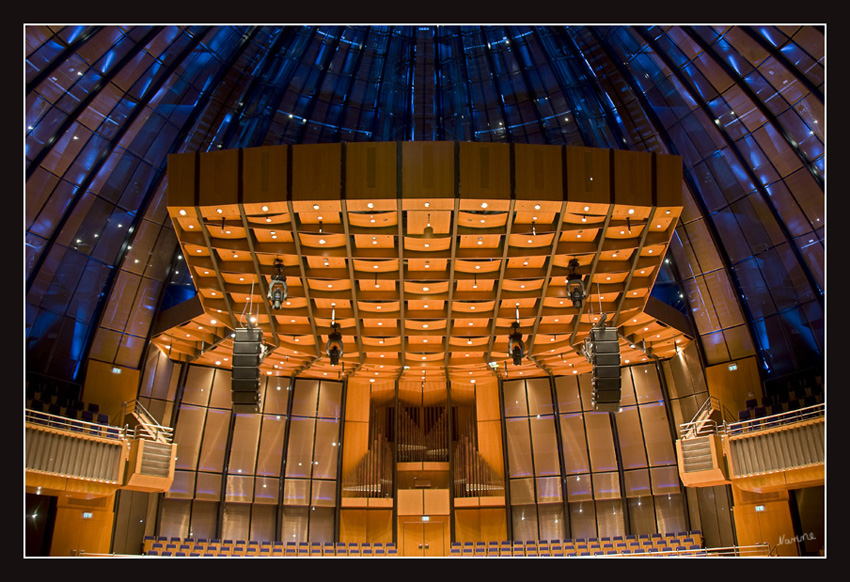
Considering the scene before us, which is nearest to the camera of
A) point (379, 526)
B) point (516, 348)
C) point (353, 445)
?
point (516, 348)

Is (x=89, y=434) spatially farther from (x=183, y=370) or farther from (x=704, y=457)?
(x=704, y=457)

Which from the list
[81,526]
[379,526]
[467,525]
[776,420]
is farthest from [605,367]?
[81,526]

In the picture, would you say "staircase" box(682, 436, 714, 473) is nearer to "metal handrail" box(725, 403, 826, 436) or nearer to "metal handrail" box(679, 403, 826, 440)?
"metal handrail" box(679, 403, 826, 440)

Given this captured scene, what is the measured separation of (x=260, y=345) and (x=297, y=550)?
1016 centimetres

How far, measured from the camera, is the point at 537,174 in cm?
1261

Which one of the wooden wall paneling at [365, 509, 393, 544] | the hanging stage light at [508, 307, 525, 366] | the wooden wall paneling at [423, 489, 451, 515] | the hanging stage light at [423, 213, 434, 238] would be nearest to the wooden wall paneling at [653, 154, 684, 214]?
the hanging stage light at [423, 213, 434, 238]

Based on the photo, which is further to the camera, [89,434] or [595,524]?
[595,524]

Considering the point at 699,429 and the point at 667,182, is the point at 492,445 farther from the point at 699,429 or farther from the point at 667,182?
the point at 667,182

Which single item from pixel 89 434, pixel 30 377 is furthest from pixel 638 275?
pixel 30 377

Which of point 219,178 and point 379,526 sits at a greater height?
point 219,178

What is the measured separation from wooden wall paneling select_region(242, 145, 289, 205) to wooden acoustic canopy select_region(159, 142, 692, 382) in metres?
0.03

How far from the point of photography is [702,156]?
19.8 metres

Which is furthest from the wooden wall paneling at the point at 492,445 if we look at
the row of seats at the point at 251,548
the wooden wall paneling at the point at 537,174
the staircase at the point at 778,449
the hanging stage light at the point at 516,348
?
the wooden wall paneling at the point at 537,174

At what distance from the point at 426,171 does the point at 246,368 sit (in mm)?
5075
